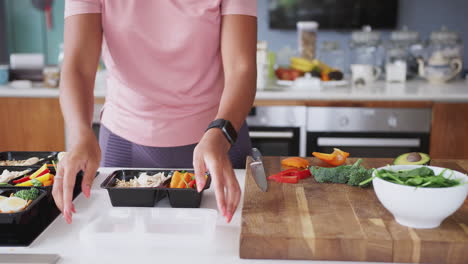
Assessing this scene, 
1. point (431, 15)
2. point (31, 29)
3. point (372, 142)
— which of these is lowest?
point (372, 142)

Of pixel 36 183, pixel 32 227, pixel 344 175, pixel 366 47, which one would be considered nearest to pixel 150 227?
pixel 32 227

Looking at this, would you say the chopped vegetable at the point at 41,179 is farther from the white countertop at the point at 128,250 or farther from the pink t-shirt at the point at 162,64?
the pink t-shirt at the point at 162,64

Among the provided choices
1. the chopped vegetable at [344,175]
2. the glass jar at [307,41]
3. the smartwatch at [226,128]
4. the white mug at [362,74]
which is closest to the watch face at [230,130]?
the smartwatch at [226,128]

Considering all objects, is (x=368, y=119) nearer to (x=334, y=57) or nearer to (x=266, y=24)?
(x=334, y=57)

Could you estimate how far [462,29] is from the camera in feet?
9.98

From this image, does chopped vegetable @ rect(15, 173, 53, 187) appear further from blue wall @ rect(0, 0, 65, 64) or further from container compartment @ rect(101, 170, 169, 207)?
blue wall @ rect(0, 0, 65, 64)

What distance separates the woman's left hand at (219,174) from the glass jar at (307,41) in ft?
7.03

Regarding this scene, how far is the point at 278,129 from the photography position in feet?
8.11

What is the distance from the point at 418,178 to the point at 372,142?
169cm

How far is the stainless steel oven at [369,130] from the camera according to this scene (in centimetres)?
242

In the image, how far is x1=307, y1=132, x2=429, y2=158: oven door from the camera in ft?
8.02

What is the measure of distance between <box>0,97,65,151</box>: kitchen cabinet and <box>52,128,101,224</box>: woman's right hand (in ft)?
5.59

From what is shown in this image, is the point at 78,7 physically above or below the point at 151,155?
above

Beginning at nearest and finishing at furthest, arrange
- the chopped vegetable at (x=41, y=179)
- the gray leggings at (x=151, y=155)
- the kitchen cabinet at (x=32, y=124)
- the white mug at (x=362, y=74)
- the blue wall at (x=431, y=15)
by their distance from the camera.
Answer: the chopped vegetable at (x=41, y=179) → the gray leggings at (x=151, y=155) → the kitchen cabinet at (x=32, y=124) → the white mug at (x=362, y=74) → the blue wall at (x=431, y=15)
